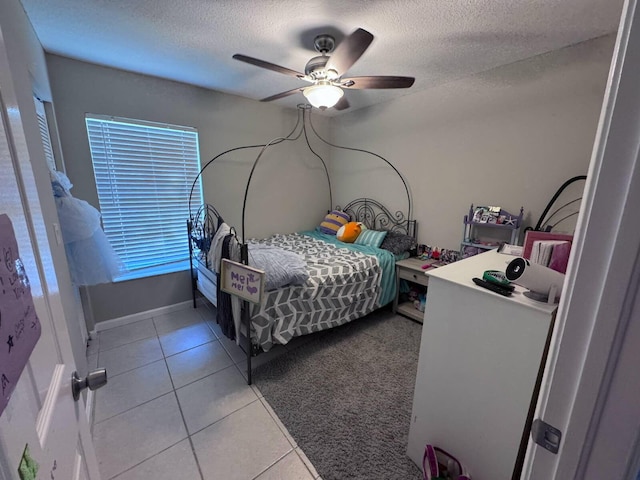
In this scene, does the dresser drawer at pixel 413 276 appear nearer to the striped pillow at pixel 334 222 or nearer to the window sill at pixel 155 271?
the striped pillow at pixel 334 222

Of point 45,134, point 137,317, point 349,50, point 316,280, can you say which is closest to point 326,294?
point 316,280

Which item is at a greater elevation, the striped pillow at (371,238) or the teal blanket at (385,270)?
the striped pillow at (371,238)

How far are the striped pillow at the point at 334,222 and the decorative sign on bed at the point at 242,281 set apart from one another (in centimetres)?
215

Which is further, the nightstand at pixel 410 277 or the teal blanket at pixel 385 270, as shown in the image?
the teal blanket at pixel 385 270

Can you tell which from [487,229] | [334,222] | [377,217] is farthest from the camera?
[334,222]

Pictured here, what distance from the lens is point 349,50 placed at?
156cm

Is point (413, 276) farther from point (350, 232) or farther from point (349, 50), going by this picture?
point (349, 50)

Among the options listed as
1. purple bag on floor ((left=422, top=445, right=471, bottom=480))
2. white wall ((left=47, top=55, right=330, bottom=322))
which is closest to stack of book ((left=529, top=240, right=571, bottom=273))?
purple bag on floor ((left=422, top=445, right=471, bottom=480))

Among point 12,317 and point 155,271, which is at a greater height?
point 12,317

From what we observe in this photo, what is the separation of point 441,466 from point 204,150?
3.38 meters

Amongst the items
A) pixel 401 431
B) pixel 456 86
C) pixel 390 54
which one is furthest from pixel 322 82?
pixel 401 431

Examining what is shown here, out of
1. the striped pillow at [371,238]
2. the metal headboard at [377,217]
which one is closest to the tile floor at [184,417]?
the striped pillow at [371,238]

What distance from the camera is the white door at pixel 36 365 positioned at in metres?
0.38

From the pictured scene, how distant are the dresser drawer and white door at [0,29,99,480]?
260 cm
